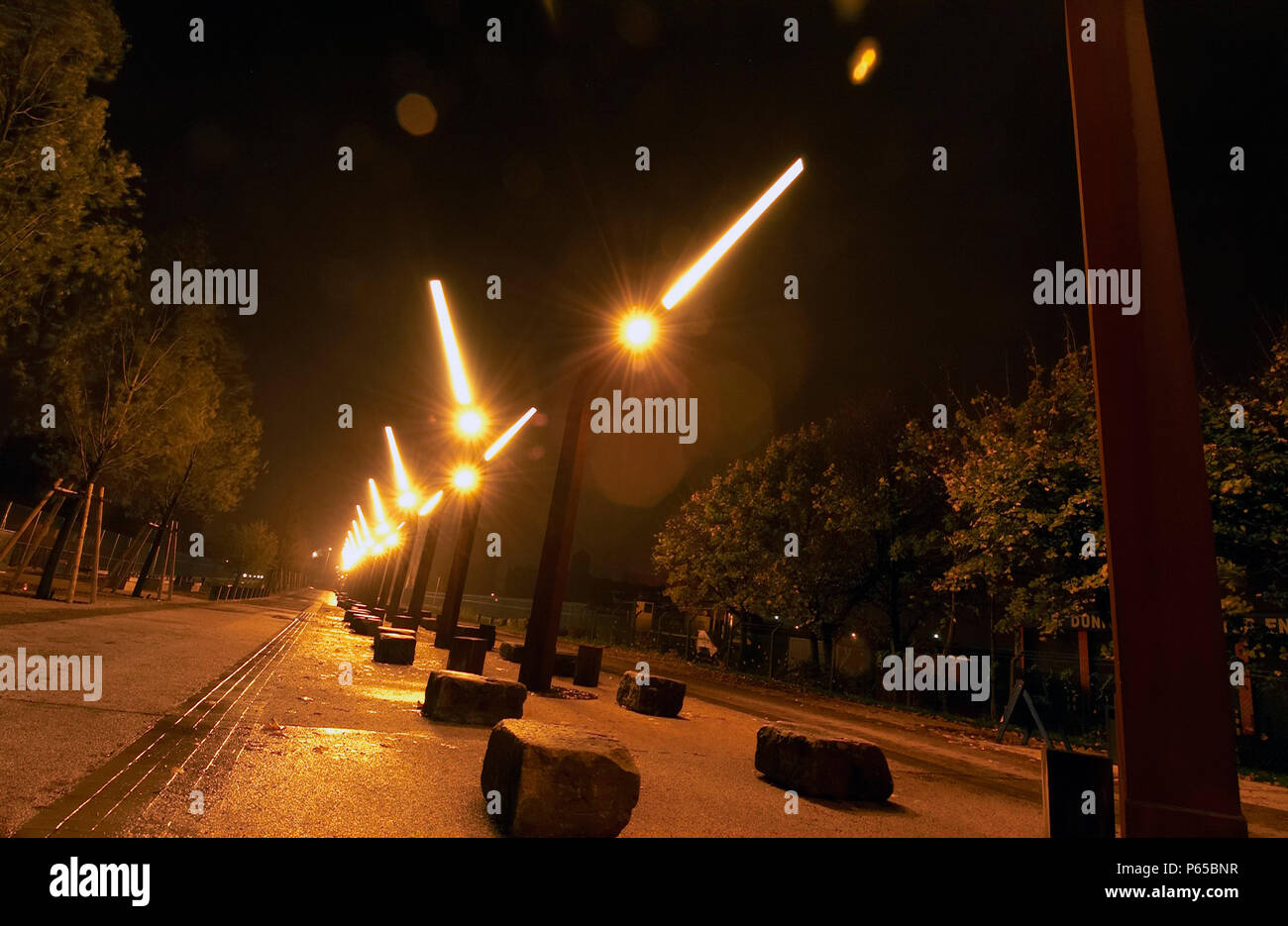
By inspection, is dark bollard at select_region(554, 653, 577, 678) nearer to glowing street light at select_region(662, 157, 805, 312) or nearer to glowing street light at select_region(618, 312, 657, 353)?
glowing street light at select_region(618, 312, 657, 353)

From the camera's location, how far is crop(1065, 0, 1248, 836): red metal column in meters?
3.07

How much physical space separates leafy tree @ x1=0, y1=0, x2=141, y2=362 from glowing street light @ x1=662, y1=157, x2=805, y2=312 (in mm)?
12489

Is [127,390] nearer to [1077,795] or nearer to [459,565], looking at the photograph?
[459,565]

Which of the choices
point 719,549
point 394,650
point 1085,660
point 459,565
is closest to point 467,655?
point 394,650

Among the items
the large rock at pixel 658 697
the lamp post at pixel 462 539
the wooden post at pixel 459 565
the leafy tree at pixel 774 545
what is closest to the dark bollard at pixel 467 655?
the large rock at pixel 658 697

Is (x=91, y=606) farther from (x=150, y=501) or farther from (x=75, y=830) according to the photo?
(x=75, y=830)

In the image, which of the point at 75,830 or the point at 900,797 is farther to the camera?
the point at 900,797

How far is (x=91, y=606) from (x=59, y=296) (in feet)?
26.7

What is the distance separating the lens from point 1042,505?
1500cm

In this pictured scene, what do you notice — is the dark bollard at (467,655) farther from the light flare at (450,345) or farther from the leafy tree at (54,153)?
the leafy tree at (54,153)

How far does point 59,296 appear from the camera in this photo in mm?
13633

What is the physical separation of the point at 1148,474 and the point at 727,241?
514cm
